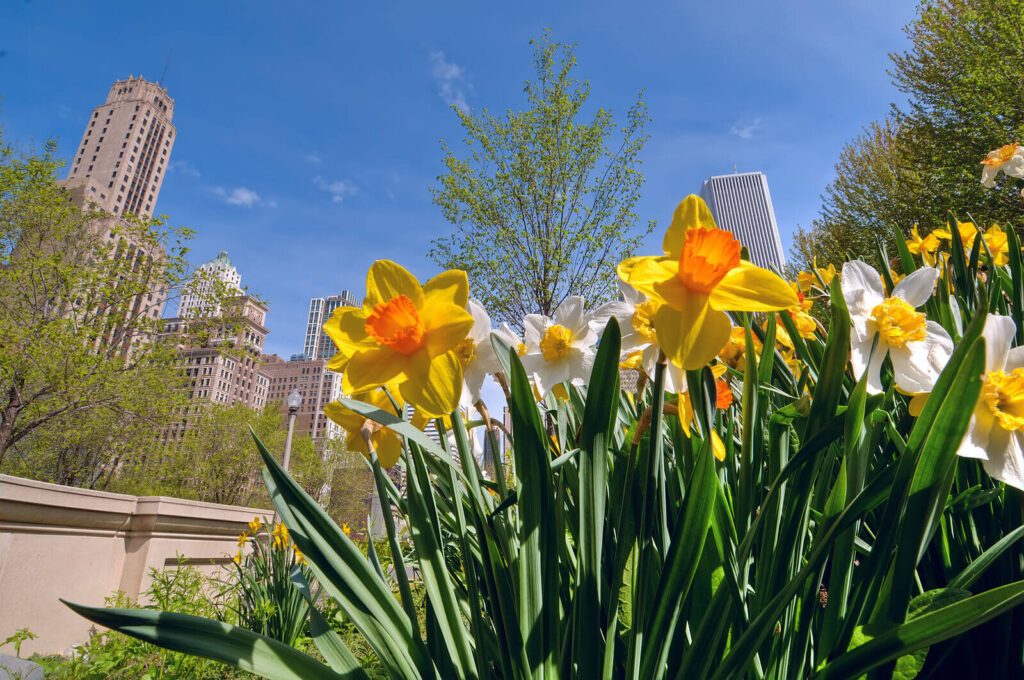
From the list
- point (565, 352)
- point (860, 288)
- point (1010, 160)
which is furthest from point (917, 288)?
point (1010, 160)

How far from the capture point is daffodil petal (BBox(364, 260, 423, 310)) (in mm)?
615

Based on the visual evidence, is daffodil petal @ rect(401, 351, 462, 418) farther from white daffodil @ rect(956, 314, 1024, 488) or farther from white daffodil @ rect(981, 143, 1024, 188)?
white daffodil @ rect(981, 143, 1024, 188)

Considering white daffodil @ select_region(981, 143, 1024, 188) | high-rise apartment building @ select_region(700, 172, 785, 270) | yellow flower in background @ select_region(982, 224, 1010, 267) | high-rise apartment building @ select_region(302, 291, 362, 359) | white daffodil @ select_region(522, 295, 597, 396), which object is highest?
high-rise apartment building @ select_region(302, 291, 362, 359)

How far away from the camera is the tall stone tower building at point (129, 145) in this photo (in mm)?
52656

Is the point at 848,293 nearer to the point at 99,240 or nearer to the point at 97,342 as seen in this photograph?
the point at 97,342

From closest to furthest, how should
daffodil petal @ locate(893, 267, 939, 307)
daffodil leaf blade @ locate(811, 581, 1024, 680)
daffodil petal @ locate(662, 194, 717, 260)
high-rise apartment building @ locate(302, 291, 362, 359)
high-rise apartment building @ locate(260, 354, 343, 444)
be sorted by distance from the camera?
1. daffodil leaf blade @ locate(811, 581, 1024, 680)
2. daffodil petal @ locate(662, 194, 717, 260)
3. daffodil petal @ locate(893, 267, 939, 307)
4. high-rise apartment building @ locate(260, 354, 343, 444)
5. high-rise apartment building @ locate(302, 291, 362, 359)

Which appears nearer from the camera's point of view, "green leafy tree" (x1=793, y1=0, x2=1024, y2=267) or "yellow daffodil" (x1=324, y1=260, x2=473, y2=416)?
"yellow daffodil" (x1=324, y1=260, x2=473, y2=416)

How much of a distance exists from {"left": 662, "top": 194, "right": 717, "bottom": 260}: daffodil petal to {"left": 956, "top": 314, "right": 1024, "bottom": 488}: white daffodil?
0.30 metres

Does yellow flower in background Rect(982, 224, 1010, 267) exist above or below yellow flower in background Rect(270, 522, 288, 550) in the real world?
above

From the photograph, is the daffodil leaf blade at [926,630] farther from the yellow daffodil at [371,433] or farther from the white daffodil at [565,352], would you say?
the yellow daffodil at [371,433]

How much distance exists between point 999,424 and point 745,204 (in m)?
52.0

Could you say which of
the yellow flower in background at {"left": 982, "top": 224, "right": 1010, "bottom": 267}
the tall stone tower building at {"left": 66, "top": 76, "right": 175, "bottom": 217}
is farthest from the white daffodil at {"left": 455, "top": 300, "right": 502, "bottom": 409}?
the tall stone tower building at {"left": 66, "top": 76, "right": 175, "bottom": 217}

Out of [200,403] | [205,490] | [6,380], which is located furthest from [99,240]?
[205,490]

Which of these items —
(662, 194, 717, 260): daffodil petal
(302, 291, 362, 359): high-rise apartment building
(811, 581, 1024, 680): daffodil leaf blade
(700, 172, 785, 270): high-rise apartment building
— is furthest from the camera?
(302, 291, 362, 359): high-rise apartment building
